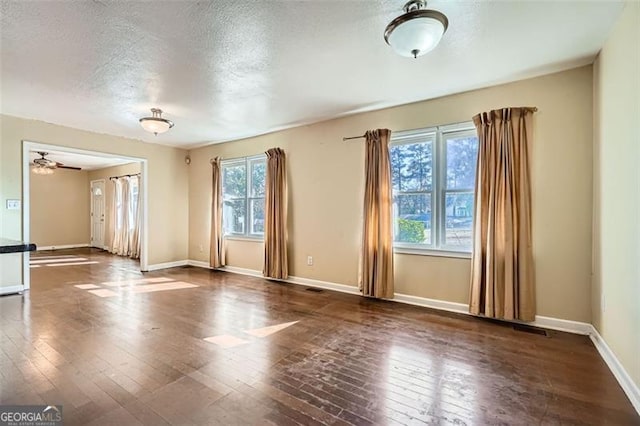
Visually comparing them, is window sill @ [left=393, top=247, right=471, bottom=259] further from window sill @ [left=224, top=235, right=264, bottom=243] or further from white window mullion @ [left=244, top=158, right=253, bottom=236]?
white window mullion @ [left=244, top=158, right=253, bottom=236]

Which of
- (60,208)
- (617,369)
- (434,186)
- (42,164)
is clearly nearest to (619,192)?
(617,369)

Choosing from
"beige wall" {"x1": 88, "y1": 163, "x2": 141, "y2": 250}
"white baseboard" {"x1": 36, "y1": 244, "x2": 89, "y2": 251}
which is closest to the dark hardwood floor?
"beige wall" {"x1": 88, "y1": 163, "x2": 141, "y2": 250}

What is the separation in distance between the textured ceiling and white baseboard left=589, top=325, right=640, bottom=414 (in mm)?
2492

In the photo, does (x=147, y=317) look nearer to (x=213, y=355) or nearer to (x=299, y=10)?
(x=213, y=355)

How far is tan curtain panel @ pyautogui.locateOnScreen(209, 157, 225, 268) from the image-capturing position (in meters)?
5.87

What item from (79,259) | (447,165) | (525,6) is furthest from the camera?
(79,259)

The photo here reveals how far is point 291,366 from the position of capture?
7.42 feet

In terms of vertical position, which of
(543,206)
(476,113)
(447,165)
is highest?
(476,113)

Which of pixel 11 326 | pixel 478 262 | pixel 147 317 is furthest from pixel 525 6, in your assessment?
pixel 11 326

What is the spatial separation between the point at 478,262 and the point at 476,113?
1689 mm

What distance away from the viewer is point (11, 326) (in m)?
2.98

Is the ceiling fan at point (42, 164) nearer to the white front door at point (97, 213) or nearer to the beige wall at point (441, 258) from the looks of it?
the white front door at point (97, 213)

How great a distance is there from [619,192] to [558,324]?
4.92 ft

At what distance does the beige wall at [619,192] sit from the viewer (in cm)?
189
